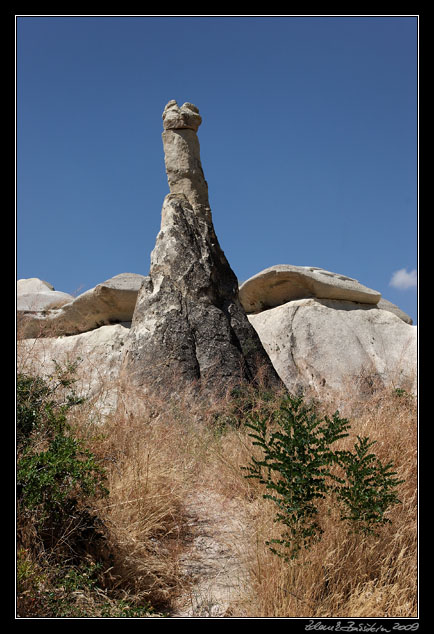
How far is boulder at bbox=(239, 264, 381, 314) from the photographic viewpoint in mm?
13102

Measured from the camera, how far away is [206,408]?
6078 millimetres

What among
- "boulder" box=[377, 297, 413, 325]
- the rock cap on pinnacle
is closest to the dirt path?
the rock cap on pinnacle

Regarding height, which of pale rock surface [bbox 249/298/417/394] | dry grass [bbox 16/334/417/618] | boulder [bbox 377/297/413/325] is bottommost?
dry grass [bbox 16/334/417/618]

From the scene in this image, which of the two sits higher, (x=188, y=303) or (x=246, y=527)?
(x=188, y=303)

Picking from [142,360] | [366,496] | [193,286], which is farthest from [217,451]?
[193,286]

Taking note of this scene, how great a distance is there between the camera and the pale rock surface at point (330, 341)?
38.5 ft

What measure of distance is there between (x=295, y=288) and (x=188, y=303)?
659 centimetres

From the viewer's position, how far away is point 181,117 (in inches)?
323

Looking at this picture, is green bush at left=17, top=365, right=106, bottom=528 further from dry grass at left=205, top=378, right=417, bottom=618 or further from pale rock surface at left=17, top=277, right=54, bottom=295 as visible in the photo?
pale rock surface at left=17, top=277, right=54, bottom=295

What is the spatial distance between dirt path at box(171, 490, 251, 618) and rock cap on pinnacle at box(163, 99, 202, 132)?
5.95m

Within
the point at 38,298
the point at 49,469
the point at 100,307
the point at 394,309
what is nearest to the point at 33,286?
the point at 38,298

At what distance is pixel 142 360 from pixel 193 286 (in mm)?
1225

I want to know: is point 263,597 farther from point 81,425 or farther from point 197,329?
point 197,329
